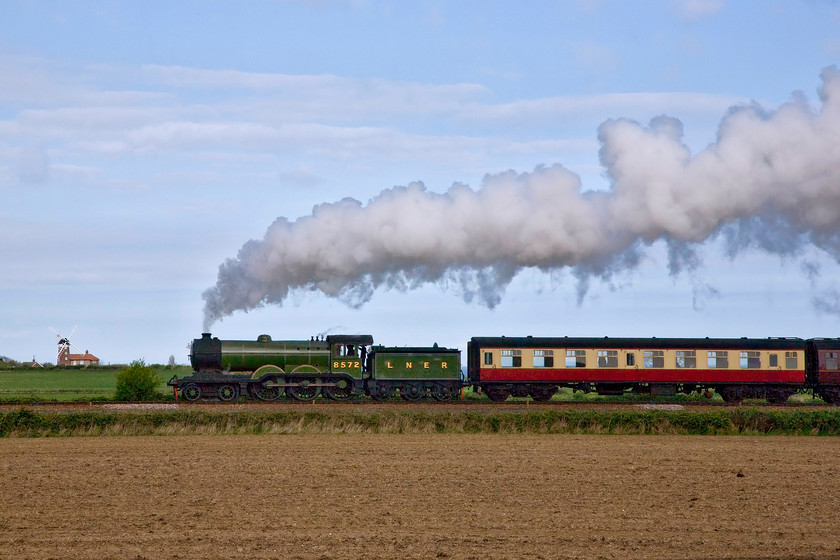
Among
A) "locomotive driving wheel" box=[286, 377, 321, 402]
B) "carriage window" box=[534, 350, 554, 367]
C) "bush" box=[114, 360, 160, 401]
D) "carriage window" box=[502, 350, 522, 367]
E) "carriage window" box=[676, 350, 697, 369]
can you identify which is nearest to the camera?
"locomotive driving wheel" box=[286, 377, 321, 402]

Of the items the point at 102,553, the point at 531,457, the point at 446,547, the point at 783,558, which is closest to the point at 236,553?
the point at 102,553

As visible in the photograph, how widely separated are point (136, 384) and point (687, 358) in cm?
2506

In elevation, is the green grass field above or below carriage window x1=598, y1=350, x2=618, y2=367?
below

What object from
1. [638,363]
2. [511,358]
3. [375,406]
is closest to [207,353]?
[375,406]

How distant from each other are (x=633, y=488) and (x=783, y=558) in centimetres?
530

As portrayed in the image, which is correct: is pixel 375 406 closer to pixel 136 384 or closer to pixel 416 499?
pixel 136 384

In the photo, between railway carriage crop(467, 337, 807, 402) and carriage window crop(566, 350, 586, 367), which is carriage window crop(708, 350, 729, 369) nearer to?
railway carriage crop(467, 337, 807, 402)

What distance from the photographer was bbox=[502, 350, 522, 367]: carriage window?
38.1m

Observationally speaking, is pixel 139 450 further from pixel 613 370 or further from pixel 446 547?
pixel 613 370

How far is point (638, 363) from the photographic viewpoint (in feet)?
125

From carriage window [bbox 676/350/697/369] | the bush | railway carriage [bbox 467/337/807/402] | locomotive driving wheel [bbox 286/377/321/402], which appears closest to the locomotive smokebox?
locomotive driving wheel [bbox 286/377/321/402]

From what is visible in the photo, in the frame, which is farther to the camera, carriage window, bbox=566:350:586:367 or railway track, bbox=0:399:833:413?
carriage window, bbox=566:350:586:367

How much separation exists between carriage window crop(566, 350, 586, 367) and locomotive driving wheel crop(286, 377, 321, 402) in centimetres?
1090

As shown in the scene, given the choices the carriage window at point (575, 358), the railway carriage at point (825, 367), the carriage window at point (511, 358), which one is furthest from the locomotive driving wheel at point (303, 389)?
the railway carriage at point (825, 367)
